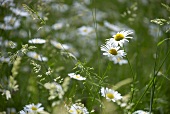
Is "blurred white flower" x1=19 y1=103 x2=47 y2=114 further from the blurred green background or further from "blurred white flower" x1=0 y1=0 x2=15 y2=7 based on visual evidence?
"blurred white flower" x1=0 y1=0 x2=15 y2=7

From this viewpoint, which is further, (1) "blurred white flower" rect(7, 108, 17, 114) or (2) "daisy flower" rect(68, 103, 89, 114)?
(1) "blurred white flower" rect(7, 108, 17, 114)

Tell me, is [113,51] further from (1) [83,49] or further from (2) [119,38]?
(1) [83,49]

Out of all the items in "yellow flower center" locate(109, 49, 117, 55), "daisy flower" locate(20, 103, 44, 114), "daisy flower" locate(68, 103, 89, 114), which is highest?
"yellow flower center" locate(109, 49, 117, 55)

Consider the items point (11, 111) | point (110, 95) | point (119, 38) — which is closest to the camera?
point (119, 38)

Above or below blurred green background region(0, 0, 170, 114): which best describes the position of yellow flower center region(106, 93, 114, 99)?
above

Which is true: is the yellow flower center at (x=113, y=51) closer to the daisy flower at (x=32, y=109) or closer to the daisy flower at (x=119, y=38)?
the daisy flower at (x=119, y=38)

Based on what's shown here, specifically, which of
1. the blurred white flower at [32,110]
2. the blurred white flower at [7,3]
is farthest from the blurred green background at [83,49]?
the blurred white flower at [32,110]

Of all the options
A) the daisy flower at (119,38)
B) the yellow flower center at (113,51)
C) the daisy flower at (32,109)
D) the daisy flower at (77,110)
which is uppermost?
the daisy flower at (119,38)

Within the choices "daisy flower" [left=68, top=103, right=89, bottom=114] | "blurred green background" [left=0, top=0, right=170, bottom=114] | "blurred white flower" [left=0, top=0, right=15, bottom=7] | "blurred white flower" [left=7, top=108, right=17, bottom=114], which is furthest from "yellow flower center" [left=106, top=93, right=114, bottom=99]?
"blurred white flower" [left=0, top=0, right=15, bottom=7]

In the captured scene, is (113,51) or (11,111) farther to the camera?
(11,111)

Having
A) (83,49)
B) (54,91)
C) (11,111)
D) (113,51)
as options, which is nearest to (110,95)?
(113,51)

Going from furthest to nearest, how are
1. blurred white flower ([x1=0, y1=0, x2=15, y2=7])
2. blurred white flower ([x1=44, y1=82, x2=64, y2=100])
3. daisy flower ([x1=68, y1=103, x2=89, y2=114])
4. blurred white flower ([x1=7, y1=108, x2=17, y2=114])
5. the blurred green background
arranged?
blurred white flower ([x1=0, y1=0, x2=15, y2=7]) → the blurred green background → blurred white flower ([x1=7, y1=108, x2=17, y2=114]) → daisy flower ([x1=68, y1=103, x2=89, y2=114]) → blurred white flower ([x1=44, y1=82, x2=64, y2=100])

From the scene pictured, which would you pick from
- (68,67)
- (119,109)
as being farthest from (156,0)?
(119,109)
